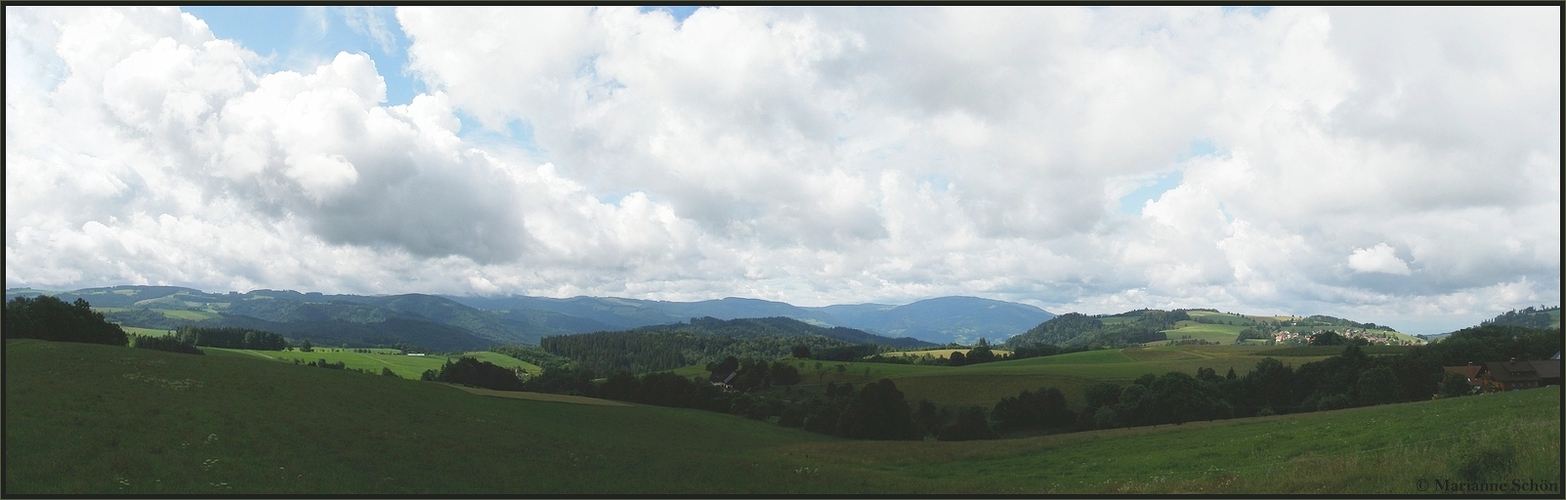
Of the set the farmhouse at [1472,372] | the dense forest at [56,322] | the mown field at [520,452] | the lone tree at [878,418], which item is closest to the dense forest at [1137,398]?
the lone tree at [878,418]

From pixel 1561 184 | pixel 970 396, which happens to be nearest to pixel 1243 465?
pixel 1561 184

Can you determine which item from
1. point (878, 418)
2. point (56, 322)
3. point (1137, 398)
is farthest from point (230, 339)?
point (1137, 398)

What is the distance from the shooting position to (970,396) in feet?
331

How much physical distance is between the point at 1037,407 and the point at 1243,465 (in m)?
61.3

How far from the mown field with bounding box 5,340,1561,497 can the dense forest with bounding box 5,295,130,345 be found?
2982 centimetres

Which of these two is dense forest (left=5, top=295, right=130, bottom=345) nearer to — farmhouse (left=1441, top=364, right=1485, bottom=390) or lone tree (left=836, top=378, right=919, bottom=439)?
lone tree (left=836, top=378, right=919, bottom=439)

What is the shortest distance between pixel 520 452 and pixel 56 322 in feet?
236

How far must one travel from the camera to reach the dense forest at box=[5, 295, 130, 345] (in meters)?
65.6

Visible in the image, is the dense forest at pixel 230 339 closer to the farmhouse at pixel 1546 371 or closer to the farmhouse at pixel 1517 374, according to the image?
the farmhouse at pixel 1517 374

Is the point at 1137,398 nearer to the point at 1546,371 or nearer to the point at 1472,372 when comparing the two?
the point at 1472,372

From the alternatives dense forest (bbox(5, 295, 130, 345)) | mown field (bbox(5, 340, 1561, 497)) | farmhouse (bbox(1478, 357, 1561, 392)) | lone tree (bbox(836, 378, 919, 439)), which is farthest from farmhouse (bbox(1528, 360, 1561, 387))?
dense forest (bbox(5, 295, 130, 345))

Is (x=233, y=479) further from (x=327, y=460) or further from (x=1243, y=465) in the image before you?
(x=1243, y=465)

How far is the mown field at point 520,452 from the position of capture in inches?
750

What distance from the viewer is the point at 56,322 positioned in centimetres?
6962
